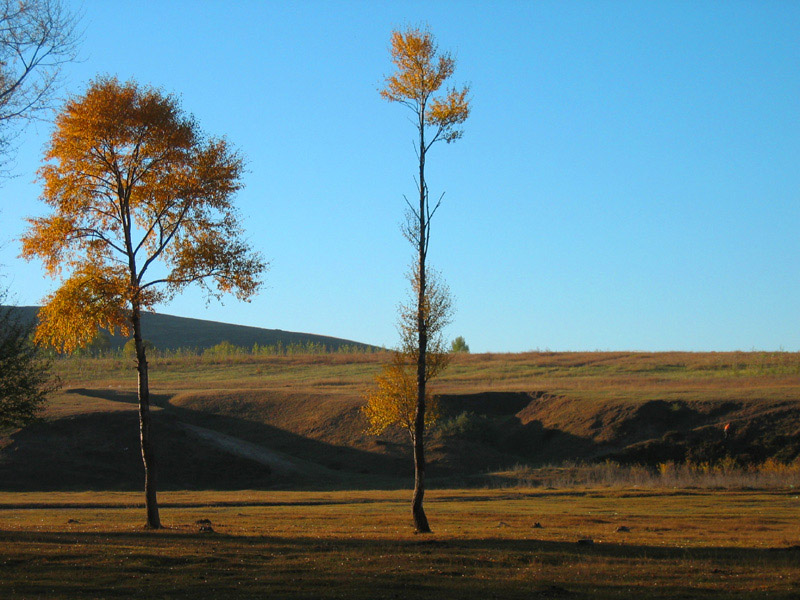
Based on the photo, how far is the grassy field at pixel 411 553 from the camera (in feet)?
41.7

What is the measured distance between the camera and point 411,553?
16328 millimetres

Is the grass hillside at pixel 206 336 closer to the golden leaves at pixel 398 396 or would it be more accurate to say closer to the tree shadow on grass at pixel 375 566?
the golden leaves at pixel 398 396

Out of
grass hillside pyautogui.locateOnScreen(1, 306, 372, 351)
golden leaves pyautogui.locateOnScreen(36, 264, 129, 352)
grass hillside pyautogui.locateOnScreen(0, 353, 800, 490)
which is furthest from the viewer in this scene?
grass hillside pyautogui.locateOnScreen(1, 306, 372, 351)

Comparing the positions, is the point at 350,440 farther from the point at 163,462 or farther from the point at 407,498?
the point at 407,498

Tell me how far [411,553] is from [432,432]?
113 ft

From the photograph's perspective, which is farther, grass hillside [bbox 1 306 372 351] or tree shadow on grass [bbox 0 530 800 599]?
grass hillside [bbox 1 306 372 351]

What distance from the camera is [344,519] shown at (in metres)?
24.2

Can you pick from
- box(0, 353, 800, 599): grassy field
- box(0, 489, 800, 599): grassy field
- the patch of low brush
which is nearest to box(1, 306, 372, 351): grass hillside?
box(0, 353, 800, 599): grassy field

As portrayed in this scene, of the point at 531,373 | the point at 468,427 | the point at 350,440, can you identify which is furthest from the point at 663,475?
the point at 531,373

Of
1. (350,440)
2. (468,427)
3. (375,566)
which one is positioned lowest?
(350,440)

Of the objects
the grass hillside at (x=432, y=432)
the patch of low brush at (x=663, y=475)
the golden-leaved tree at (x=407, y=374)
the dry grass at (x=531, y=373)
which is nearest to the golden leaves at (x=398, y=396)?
the golden-leaved tree at (x=407, y=374)

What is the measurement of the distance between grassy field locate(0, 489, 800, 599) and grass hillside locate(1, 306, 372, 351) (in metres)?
105

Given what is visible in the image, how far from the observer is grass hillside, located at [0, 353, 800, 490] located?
4203 centimetres

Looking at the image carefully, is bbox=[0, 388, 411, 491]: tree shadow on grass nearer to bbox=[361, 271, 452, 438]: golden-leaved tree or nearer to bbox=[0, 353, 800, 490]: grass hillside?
bbox=[0, 353, 800, 490]: grass hillside
